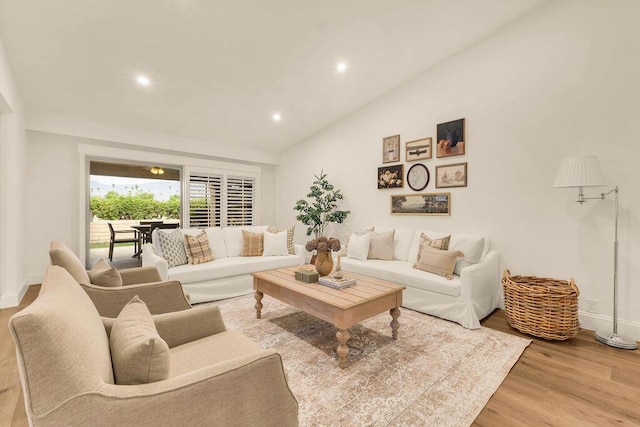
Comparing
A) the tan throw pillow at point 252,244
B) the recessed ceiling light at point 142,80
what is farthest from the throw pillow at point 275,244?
the recessed ceiling light at point 142,80

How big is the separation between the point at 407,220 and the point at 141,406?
4.01 meters

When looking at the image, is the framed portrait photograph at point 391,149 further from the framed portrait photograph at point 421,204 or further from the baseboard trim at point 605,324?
the baseboard trim at point 605,324

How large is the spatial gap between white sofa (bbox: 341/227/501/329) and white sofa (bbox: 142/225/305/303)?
1291mm

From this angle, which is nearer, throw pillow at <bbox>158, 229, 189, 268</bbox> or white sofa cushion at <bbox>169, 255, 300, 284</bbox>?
white sofa cushion at <bbox>169, 255, 300, 284</bbox>

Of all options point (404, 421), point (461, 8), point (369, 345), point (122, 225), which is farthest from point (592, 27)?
point (122, 225)

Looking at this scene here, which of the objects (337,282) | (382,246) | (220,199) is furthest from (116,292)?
(220,199)

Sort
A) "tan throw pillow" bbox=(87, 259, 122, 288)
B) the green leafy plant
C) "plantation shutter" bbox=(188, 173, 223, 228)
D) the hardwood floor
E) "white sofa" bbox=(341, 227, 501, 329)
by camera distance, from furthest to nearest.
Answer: "plantation shutter" bbox=(188, 173, 223, 228) < the green leafy plant < "white sofa" bbox=(341, 227, 501, 329) < "tan throw pillow" bbox=(87, 259, 122, 288) < the hardwood floor

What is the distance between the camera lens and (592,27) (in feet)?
9.55

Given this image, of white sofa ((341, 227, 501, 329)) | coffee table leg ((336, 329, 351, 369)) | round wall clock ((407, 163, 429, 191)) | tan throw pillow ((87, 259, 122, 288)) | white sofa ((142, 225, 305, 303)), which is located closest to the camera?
tan throw pillow ((87, 259, 122, 288))

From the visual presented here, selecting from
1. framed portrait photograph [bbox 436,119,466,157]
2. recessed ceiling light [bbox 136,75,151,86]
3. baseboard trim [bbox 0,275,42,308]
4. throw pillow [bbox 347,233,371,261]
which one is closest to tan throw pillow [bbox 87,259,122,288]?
baseboard trim [bbox 0,275,42,308]

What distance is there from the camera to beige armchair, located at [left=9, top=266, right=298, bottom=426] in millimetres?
778

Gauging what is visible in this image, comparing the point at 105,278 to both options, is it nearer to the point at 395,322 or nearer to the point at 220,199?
the point at 395,322

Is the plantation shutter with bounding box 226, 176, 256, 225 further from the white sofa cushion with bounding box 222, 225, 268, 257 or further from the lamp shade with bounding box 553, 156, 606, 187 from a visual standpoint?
the lamp shade with bounding box 553, 156, 606, 187

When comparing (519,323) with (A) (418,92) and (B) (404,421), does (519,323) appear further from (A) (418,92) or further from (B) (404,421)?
(A) (418,92)
